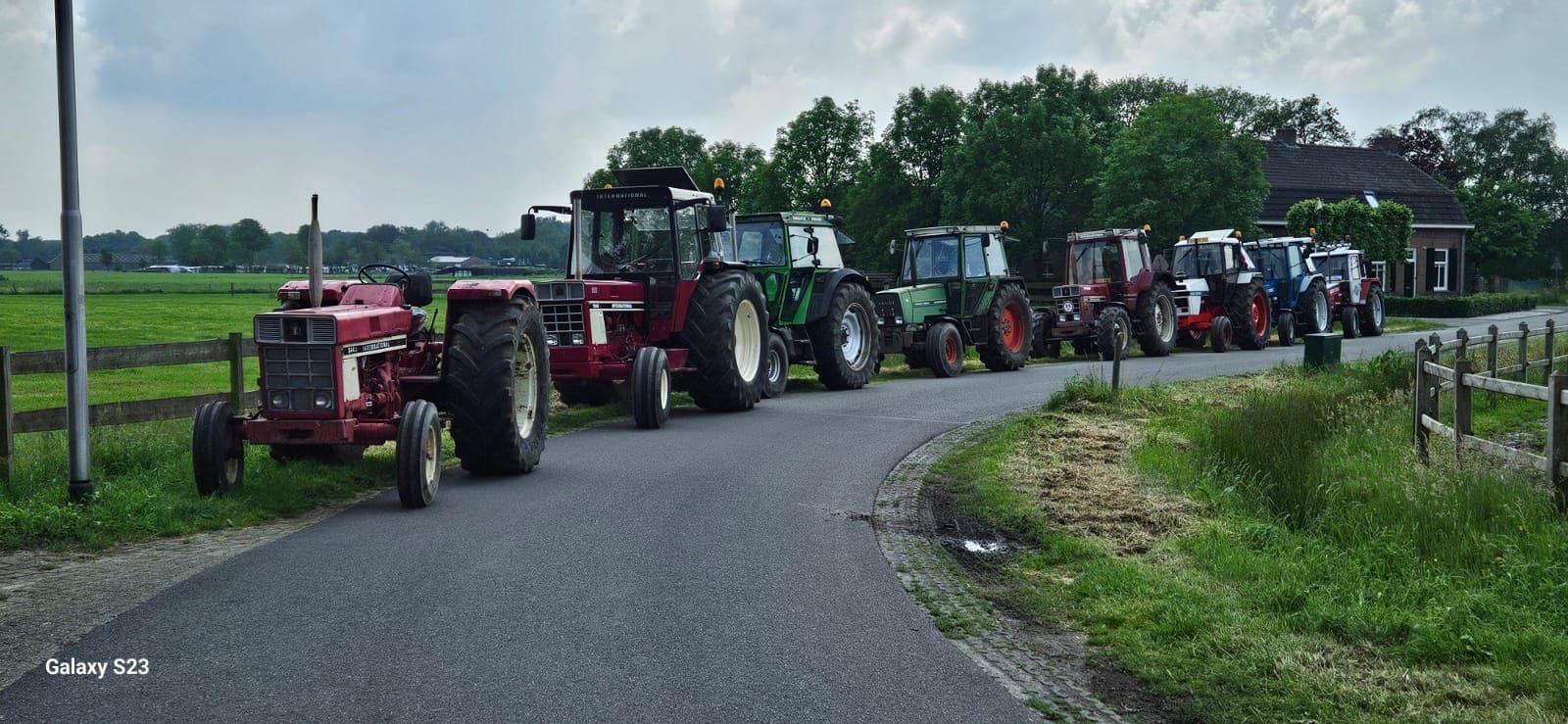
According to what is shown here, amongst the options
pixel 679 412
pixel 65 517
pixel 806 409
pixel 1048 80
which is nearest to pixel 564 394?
pixel 679 412

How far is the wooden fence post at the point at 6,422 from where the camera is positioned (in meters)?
9.58

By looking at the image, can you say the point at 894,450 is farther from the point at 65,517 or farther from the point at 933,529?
the point at 65,517

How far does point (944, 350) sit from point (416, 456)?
45.2ft

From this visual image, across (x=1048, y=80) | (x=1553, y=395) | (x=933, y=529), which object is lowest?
(x=933, y=529)

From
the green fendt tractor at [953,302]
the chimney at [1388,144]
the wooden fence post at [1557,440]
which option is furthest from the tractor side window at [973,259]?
the chimney at [1388,144]

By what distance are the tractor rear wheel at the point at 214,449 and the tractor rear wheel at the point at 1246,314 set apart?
77.5ft

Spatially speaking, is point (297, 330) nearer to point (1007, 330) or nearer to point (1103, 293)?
point (1007, 330)

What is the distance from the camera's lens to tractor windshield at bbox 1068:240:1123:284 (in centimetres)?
2617

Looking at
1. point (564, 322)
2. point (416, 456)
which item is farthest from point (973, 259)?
point (416, 456)

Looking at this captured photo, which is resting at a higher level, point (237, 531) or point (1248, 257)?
point (1248, 257)

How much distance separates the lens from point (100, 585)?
6.94 metres

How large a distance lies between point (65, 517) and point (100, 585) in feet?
5.70

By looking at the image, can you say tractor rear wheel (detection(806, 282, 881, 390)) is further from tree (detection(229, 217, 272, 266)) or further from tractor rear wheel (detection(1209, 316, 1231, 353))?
tractor rear wheel (detection(1209, 316, 1231, 353))

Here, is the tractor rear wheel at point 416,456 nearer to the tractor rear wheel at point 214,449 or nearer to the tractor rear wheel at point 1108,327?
the tractor rear wheel at point 214,449
